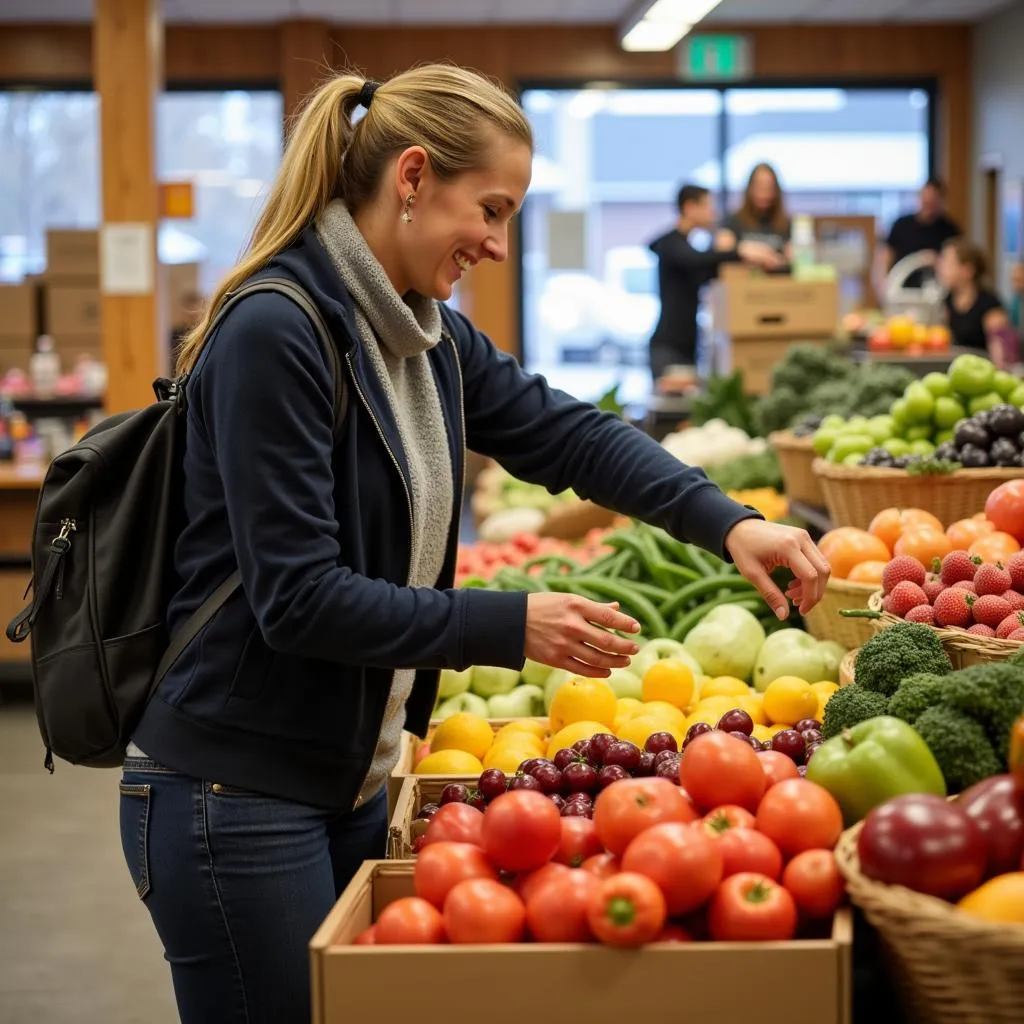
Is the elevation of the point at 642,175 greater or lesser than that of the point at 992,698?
greater

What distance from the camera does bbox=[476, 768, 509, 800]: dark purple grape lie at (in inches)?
71.6

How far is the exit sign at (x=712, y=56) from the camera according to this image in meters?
11.8

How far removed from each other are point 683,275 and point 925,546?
261 inches

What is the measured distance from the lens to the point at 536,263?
1276cm

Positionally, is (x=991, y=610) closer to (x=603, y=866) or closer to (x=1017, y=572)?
(x=1017, y=572)

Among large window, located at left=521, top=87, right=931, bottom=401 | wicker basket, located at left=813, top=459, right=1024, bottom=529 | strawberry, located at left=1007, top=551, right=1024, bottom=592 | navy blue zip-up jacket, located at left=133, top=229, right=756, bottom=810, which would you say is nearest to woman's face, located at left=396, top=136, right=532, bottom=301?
navy blue zip-up jacket, located at left=133, top=229, right=756, bottom=810

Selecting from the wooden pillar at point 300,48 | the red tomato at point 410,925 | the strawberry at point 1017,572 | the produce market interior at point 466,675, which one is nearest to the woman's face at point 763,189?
the wooden pillar at point 300,48

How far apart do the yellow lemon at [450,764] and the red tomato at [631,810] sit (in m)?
0.79

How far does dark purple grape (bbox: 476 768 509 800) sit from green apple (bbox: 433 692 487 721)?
106 centimetres

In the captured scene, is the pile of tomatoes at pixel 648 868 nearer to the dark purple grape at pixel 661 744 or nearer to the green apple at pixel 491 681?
the dark purple grape at pixel 661 744

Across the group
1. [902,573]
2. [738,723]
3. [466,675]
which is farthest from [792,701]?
[466,675]

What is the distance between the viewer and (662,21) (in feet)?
29.5

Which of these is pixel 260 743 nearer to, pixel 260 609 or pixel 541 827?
pixel 260 609

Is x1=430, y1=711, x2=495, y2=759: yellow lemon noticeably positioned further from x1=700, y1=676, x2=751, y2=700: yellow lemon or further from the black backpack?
the black backpack
